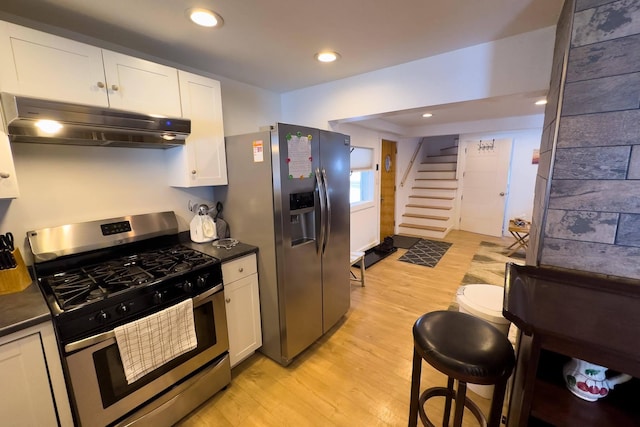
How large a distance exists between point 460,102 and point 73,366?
2765 millimetres

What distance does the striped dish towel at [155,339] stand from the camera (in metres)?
1.31

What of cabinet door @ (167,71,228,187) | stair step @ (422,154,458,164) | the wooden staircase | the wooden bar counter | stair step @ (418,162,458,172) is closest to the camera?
the wooden bar counter

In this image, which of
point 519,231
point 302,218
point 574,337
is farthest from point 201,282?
point 519,231

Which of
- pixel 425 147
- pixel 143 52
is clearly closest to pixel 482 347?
pixel 143 52

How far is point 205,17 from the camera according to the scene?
144 cm

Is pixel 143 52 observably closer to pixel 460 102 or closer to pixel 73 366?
pixel 73 366

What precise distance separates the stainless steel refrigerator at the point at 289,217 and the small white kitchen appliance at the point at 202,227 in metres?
0.15

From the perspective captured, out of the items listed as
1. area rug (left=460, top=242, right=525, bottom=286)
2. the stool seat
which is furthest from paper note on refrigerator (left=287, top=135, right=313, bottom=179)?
area rug (left=460, top=242, right=525, bottom=286)

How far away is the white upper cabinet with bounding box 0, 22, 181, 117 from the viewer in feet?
4.00

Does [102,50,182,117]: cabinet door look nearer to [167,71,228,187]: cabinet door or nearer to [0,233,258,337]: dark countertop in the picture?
[167,71,228,187]: cabinet door

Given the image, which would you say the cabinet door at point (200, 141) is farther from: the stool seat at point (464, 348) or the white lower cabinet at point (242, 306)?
the stool seat at point (464, 348)

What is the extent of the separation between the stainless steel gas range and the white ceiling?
3.93 feet

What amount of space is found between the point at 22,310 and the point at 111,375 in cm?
49

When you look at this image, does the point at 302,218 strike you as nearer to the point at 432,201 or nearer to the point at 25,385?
the point at 25,385
